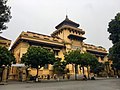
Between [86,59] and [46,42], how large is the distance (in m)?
10.4

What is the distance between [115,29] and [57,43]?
16.6 m

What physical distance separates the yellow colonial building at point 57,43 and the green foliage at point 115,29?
15.6 m

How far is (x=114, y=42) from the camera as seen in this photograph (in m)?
30.7

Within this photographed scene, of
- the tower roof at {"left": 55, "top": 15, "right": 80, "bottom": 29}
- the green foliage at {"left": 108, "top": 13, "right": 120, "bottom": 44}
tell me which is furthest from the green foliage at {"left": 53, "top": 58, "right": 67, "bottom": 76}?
the tower roof at {"left": 55, "top": 15, "right": 80, "bottom": 29}

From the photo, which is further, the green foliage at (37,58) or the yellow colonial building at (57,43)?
the yellow colonial building at (57,43)

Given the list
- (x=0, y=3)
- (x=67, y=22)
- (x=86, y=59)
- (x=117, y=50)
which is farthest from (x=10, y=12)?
(x=67, y=22)

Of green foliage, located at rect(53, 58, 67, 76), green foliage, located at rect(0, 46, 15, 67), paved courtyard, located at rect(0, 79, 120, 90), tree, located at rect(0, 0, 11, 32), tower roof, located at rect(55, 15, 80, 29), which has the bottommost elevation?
paved courtyard, located at rect(0, 79, 120, 90)

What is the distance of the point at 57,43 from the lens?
142 ft

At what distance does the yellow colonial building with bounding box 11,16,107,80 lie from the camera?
38.0 m

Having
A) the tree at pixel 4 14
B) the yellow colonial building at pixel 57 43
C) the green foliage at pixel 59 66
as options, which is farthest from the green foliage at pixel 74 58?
the tree at pixel 4 14

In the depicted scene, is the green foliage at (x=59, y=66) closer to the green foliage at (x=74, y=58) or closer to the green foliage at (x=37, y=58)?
the green foliage at (x=74, y=58)

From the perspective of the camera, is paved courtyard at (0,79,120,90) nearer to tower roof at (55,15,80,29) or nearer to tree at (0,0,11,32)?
tree at (0,0,11,32)

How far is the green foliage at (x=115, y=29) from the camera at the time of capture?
29.8m

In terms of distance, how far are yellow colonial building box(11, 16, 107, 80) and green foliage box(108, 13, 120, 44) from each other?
15.6 meters
